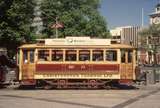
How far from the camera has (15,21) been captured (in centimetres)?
4797

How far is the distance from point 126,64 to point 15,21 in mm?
17933

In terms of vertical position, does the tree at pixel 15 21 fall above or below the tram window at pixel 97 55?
above

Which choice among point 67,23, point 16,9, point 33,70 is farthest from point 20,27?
point 67,23

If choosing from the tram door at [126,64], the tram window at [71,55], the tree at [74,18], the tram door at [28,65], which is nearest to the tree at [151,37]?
the tree at [74,18]

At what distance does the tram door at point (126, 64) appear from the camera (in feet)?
A: 106

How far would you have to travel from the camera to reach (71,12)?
73.1m

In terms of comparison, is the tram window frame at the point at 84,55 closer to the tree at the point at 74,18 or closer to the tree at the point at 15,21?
the tree at the point at 15,21

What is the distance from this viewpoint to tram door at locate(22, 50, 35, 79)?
32281 mm

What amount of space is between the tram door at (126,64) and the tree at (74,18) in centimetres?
3859

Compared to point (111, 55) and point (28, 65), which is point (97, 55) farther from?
point (28, 65)

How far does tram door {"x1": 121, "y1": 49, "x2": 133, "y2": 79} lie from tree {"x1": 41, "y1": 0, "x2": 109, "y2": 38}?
127ft

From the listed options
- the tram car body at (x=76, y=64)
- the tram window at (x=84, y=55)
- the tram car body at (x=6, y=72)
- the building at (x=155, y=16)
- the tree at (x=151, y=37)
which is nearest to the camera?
the tram car body at (x=76, y=64)

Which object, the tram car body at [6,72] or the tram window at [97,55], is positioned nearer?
the tram window at [97,55]

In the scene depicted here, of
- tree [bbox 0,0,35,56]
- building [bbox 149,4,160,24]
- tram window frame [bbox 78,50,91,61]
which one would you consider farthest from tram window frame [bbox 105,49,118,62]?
building [bbox 149,4,160,24]
